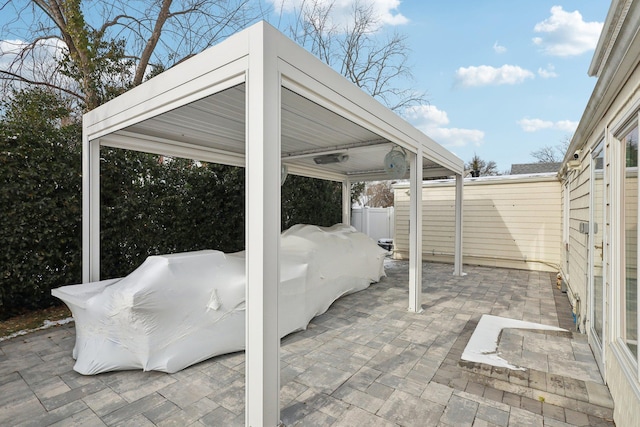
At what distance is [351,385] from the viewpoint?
2566 mm

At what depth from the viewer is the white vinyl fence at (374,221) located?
12.4 m

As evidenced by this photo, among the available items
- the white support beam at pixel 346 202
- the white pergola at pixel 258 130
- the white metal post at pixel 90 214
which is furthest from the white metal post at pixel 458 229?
the white metal post at pixel 90 214

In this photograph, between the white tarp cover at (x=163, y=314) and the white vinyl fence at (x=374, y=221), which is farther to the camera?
the white vinyl fence at (x=374, y=221)

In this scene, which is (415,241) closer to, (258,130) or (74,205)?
(258,130)

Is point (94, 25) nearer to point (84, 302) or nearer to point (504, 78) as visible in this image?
point (84, 302)

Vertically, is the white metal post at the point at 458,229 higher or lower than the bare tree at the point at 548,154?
lower

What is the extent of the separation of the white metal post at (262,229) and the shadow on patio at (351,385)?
1.15ft

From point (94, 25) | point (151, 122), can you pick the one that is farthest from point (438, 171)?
point (94, 25)

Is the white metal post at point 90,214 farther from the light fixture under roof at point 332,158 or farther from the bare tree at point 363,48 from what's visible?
the bare tree at point 363,48

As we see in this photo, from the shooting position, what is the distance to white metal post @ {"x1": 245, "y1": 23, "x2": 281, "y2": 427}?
1.94 m

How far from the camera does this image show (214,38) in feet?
26.9

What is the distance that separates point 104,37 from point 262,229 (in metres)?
7.85

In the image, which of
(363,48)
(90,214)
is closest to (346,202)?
(90,214)

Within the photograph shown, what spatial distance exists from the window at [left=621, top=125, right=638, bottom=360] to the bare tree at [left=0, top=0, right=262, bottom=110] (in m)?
7.40
